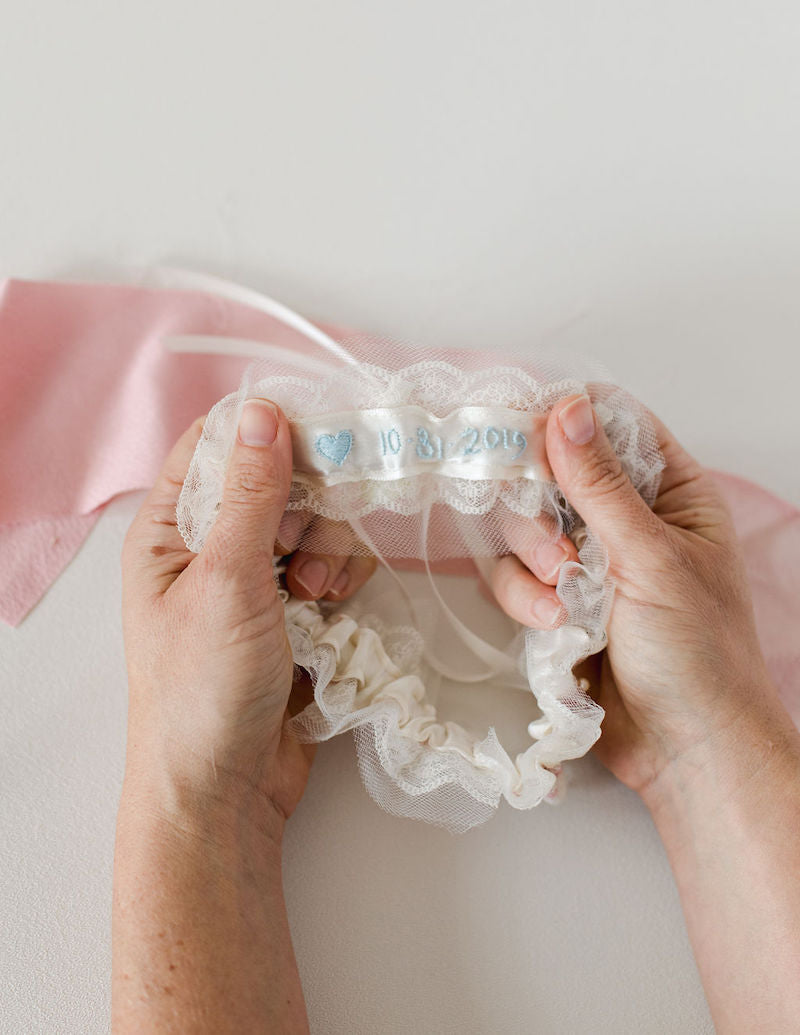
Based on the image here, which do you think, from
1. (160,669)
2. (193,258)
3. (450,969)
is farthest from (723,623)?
(193,258)

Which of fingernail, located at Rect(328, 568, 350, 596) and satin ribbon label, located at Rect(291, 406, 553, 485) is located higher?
satin ribbon label, located at Rect(291, 406, 553, 485)

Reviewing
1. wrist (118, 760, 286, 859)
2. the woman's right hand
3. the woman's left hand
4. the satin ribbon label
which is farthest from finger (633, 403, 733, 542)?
wrist (118, 760, 286, 859)

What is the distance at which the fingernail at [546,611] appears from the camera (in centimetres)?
102

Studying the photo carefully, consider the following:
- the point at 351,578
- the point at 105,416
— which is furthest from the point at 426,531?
the point at 105,416

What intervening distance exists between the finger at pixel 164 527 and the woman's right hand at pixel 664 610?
15.6 inches

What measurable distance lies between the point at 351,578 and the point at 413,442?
0.26 metres

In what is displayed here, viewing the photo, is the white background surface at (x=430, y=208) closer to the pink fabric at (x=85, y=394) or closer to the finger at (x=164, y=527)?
the pink fabric at (x=85, y=394)

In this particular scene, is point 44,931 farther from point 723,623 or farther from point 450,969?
point 723,623

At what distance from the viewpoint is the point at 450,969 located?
1.01m

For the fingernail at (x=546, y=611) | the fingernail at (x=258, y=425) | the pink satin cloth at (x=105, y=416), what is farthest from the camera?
the pink satin cloth at (x=105, y=416)

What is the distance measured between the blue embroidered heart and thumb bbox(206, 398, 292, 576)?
0.04 metres

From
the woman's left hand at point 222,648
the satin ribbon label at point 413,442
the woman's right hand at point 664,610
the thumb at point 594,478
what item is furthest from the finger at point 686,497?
the woman's left hand at point 222,648

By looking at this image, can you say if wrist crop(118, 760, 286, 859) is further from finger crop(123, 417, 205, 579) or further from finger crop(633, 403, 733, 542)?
finger crop(633, 403, 733, 542)

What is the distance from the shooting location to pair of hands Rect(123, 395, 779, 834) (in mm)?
915
